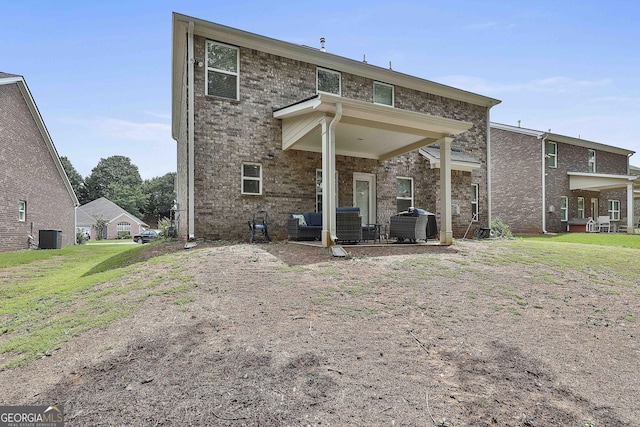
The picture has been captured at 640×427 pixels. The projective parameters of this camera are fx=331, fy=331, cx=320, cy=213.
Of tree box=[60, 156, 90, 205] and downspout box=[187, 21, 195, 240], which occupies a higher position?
tree box=[60, 156, 90, 205]

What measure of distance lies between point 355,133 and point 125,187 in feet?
210

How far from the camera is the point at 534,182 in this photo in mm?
19406

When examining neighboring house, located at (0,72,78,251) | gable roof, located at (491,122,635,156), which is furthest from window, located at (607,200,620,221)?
neighboring house, located at (0,72,78,251)

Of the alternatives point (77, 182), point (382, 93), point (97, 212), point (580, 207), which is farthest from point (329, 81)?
point (77, 182)

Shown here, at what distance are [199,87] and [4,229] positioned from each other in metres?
13.0

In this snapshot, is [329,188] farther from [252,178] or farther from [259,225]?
[252,178]

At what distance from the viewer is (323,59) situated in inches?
442

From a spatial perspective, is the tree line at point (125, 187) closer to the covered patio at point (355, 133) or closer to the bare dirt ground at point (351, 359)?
the covered patio at point (355, 133)

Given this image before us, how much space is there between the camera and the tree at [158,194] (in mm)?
62062

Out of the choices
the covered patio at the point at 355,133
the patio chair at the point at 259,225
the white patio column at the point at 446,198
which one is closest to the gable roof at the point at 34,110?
the patio chair at the point at 259,225

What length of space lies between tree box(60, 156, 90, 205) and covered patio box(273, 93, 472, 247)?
69.5 metres

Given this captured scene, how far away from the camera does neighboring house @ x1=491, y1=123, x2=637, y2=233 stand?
63.3ft

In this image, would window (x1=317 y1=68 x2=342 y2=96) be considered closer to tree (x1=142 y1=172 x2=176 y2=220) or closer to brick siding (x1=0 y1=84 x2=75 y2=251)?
brick siding (x1=0 y1=84 x2=75 y2=251)

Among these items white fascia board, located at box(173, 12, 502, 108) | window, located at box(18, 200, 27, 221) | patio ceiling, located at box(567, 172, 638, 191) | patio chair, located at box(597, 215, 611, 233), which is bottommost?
patio chair, located at box(597, 215, 611, 233)
